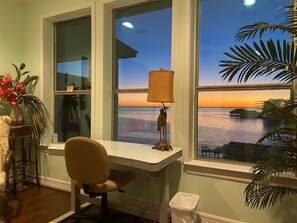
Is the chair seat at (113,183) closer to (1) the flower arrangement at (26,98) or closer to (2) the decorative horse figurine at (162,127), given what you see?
(2) the decorative horse figurine at (162,127)

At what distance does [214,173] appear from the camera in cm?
211

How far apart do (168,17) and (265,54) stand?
4.66 feet

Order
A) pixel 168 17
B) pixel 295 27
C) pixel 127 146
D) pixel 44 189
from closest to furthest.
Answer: pixel 295 27
pixel 127 146
pixel 168 17
pixel 44 189

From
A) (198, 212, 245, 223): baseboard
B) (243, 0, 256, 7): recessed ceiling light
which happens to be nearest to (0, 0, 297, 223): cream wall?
(198, 212, 245, 223): baseboard

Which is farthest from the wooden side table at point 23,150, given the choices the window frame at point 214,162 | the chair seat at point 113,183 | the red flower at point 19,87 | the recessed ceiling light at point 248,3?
the recessed ceiling light at point 248,3

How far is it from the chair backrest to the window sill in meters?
0.88

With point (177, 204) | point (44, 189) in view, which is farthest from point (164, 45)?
point (44, 189)

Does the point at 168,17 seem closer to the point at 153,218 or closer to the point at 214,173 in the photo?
the point at 214,173

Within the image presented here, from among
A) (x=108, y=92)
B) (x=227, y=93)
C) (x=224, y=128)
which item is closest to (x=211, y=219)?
(x=224, y=128)

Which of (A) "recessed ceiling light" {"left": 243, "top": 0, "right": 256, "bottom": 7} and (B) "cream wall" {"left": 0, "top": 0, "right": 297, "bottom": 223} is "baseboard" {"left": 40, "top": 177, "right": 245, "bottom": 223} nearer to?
(B) "cream wall" {"left": 0, "top": 0, "right": 297, "bottom": 223}

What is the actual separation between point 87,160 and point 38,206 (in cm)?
136

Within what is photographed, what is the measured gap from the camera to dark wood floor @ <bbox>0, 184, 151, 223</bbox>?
7.72ft

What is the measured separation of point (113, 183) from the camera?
1963mm

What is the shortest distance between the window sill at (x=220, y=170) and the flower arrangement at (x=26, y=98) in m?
2.15
